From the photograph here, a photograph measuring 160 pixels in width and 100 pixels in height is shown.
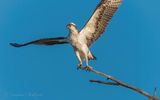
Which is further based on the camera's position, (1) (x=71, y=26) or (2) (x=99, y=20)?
(2) (x=99, y=20)

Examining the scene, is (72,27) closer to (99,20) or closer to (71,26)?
(71,26)

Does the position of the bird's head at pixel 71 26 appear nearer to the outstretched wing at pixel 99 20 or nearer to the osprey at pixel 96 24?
the osprey at pixel 96 24

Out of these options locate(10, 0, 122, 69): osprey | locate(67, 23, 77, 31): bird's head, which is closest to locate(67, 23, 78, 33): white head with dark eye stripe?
locate(67, 23, 77, 31): bird's head

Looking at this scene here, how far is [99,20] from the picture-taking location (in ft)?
27.3

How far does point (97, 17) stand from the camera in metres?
8.34

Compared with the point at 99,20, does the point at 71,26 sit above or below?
below

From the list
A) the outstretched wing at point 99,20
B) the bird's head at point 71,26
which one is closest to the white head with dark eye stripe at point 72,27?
the bird's head at point 71,26

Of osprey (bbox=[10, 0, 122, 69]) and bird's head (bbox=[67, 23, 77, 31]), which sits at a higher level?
osprey (bbox=[10, 0, 122, 69])

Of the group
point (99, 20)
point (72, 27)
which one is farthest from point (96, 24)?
point (72, 27)

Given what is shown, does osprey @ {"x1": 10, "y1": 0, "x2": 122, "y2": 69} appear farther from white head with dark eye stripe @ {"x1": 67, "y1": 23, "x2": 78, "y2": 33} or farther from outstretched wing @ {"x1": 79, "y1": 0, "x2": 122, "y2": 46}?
white head with dark eye stripe @ {"x1": 67, "y1": 23, "x2": 78, "y2": 33}

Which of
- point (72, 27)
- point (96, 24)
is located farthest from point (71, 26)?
point (96, 24)

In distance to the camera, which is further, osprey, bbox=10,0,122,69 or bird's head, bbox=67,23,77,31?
osprey, bbox=10,0,122,69

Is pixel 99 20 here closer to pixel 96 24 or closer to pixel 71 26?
pixel 96 24

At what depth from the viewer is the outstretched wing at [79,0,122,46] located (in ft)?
27.2
